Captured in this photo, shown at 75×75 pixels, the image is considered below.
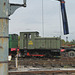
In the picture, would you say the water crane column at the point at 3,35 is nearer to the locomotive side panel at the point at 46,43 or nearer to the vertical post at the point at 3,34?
the vertical post at the point at 3,34

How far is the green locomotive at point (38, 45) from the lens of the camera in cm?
1332

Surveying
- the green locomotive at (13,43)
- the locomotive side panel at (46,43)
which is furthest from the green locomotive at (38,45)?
the green locomotive at (13,43)

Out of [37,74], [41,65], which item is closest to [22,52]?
[41,65]

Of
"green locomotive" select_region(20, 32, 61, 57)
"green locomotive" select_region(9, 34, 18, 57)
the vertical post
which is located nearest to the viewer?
the vertical post

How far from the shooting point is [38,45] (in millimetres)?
13414

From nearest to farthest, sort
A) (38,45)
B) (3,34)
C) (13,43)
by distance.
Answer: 1. (3,34)
2. (38,45)
3. (13,43)

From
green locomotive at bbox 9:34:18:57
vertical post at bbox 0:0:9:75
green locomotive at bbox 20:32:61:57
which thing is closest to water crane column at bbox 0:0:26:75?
vertical post at bbox 0:0:9:75

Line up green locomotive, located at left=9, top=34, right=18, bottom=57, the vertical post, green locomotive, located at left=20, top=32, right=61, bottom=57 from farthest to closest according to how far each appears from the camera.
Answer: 1. green locomotive, located at left=9, top=34, right=18, bottom=57
2. green locomotive, located at left=20, top=32, right=61, bottom=57
3. the vertical post

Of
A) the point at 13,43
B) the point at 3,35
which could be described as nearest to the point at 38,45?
the point at 13,43

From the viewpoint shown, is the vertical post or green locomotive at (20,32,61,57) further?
green locomotive at (20,32,61,57)

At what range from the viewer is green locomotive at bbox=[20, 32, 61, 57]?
13320 mm

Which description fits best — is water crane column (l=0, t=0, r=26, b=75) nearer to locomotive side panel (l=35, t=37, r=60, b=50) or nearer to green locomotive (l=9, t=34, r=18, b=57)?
locomotive side panel (l=35, t=37, r=60, b=50)

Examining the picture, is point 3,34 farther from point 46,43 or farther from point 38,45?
point 46,43

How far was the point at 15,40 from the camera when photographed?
14.8 meters
